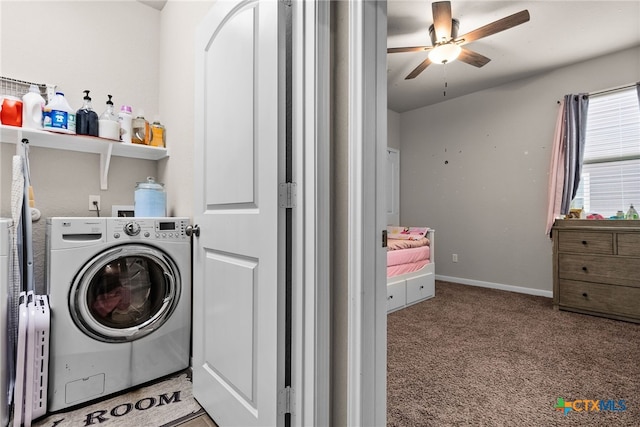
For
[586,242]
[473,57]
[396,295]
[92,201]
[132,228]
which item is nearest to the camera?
[132,228]

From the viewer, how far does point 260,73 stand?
3.81ft

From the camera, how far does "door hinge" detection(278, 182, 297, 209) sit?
3.55 ft

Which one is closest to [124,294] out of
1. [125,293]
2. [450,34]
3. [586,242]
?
[125,293]

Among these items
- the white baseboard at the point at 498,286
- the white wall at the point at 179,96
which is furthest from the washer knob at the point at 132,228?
the white baseboard at the point at 498,286

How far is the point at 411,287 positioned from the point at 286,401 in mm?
2300

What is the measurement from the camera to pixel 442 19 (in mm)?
2244

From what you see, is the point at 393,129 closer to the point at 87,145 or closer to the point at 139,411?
the point at 87,145

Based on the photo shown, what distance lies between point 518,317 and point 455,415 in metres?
1.83

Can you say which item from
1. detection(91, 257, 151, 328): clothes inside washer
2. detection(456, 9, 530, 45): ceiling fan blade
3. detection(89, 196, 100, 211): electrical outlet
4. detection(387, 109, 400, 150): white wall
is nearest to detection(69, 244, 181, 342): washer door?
detection(91, 257, 151, 328): clothes inside washer

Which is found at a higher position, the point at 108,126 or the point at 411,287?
the point at 108,126

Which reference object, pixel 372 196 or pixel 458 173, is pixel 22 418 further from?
pixel 458 173

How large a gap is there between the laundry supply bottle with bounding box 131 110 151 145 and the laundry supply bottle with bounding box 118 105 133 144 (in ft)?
0.20

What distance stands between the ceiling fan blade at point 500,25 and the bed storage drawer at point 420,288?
2.14 m

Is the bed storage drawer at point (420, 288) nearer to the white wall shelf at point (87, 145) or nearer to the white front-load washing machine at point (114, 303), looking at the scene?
the white front-load washing machine at point (114, 303)
